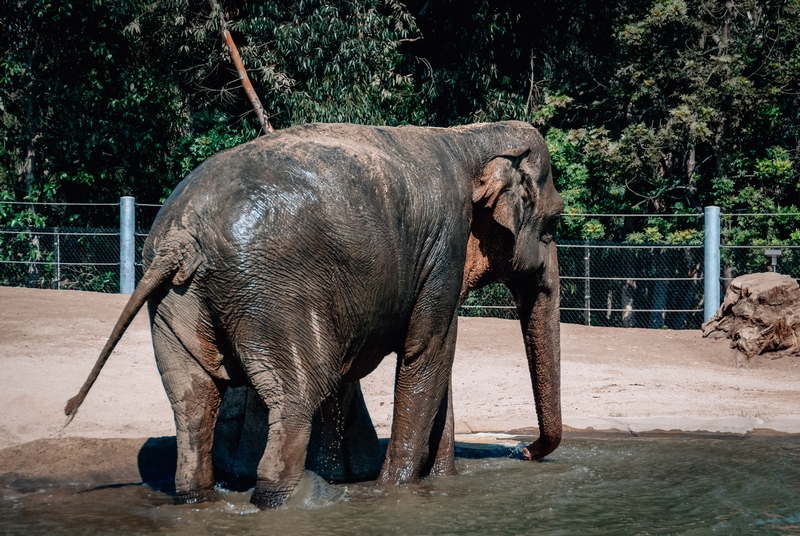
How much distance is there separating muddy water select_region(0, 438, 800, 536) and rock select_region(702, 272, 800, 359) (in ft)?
17.8

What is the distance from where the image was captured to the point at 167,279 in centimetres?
454

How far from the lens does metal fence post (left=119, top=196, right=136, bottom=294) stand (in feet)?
46.2

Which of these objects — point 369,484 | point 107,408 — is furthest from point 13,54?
point 369,484

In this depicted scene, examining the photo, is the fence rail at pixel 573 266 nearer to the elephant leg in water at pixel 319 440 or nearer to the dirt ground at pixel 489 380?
the dirt ground at pixel 489 380

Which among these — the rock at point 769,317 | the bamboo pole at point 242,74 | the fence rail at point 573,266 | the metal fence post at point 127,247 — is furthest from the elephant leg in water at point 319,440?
the bamboo pole at point 242,74

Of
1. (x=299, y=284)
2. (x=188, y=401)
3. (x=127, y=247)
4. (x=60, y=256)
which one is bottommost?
(x=188, y=401)

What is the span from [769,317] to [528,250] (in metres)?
6.70

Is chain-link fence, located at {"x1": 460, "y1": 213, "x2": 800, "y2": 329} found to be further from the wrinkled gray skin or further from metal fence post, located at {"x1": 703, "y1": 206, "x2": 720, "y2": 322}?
the wrinkled gray skin

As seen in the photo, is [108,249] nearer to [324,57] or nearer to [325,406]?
[324,57]

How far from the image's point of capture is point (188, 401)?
466 centimetres

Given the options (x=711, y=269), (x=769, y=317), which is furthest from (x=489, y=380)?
(x=711, y=269)

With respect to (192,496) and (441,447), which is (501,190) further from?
(192,496)

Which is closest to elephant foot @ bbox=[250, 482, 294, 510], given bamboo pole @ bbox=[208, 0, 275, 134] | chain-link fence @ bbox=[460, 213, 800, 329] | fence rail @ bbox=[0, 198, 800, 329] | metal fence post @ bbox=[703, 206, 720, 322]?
metal fence post @ bbox=[703, 206, 720, 322]

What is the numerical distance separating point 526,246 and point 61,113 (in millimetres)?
14313
